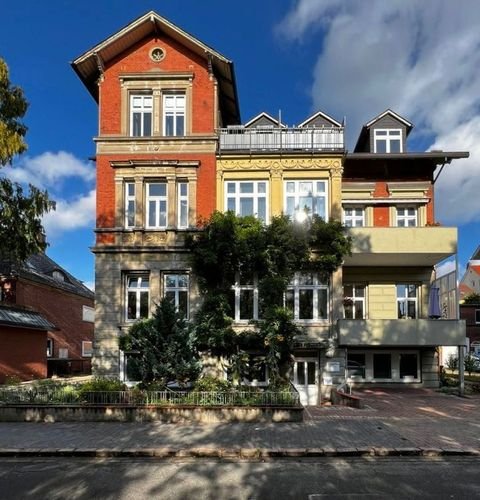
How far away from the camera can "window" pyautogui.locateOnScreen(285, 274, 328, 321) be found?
67.9 ft

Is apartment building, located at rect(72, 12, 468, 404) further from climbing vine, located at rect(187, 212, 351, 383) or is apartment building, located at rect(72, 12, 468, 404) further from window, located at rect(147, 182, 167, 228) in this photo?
climbing vine, located at rect(187, 212, 351, 383)

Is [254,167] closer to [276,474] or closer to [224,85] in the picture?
[224,85]

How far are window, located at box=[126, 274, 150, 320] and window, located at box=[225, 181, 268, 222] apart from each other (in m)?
4.76

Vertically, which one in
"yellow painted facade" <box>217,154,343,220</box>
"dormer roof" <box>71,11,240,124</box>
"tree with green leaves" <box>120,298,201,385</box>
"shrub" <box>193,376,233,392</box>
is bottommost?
"shrub" <box>193,376,233,392</box>

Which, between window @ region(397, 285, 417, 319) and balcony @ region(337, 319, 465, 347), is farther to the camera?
window @ region(397, 285, 417, 319)

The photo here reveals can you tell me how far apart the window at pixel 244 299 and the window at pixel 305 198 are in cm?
336

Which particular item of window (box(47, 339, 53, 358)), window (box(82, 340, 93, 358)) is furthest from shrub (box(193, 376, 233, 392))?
window (box(82, 340, 93, 358))

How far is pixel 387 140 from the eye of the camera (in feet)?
78.2

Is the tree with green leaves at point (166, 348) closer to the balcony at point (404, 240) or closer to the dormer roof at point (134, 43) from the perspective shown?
the balcony at point (404, 240)

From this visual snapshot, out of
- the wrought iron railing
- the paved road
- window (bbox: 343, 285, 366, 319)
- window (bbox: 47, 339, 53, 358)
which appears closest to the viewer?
the paved road

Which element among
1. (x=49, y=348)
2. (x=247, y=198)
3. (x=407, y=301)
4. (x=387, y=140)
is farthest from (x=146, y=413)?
(x=49, y=348)

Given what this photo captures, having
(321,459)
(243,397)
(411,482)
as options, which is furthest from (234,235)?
(411,482)

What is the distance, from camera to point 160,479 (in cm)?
896

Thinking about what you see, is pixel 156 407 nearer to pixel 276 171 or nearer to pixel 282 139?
pixel 276 171
